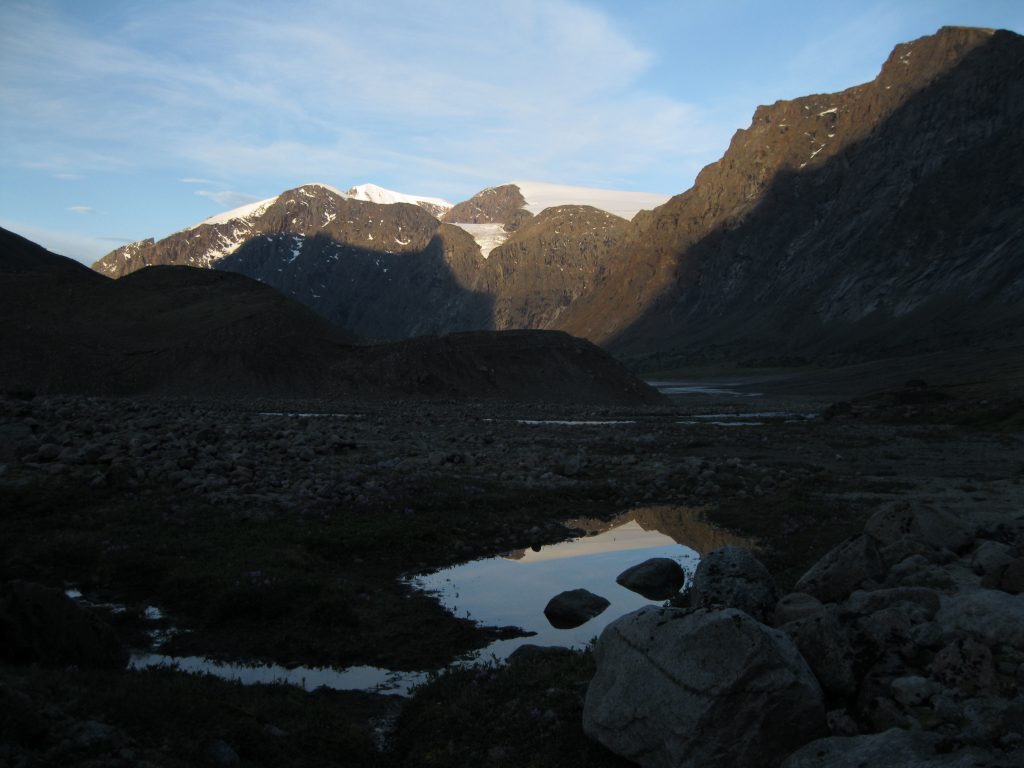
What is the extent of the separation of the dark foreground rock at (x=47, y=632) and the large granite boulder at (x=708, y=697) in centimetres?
776

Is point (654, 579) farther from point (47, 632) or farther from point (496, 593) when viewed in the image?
point (47, 632)

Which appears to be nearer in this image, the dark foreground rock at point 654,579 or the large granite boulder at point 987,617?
the large granite boulder at point 987,617

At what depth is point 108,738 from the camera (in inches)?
364

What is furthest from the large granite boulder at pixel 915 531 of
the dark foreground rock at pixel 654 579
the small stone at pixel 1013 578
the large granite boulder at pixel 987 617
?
the large granite boulder at pixel 987 617

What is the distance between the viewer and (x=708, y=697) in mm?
9656

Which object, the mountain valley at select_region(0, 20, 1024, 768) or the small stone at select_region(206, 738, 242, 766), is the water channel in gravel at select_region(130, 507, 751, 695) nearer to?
the mountain valley at select_region(0, 20, 1024, 768)

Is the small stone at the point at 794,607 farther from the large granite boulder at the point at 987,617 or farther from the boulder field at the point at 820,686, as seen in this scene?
the large granite boulder at the point at 987,617

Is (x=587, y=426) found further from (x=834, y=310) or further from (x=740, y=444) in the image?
(x=834, y=310)

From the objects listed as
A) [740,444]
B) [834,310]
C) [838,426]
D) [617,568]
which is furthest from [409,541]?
[834,310]

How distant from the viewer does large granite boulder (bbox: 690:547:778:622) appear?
13750 mm

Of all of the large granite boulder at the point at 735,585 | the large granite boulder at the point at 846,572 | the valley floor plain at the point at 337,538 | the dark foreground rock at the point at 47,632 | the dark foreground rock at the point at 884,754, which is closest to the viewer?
the dark foreground rock at the point at 884,754

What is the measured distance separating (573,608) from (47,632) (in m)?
9.84

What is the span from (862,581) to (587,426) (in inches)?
1860

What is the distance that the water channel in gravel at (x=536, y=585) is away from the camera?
14.2m
